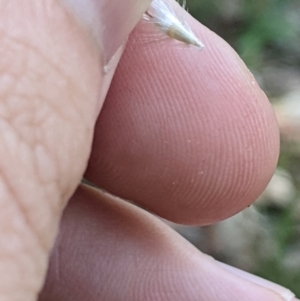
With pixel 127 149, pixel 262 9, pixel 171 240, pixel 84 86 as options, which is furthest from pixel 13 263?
pixel 262 9

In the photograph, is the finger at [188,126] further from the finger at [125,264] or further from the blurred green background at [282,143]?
the blurred green background at [282,143]

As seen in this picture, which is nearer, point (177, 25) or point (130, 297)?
point (177, 25)

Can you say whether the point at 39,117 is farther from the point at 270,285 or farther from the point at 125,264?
the point at 270,285

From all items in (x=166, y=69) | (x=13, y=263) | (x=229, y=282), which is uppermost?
(x=166, y=69)

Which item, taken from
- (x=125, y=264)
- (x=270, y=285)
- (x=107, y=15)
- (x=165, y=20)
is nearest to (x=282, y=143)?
(x=270, y=285)

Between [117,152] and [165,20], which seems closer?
[165,20]

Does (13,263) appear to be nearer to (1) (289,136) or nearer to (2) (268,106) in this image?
(2) (268,106)

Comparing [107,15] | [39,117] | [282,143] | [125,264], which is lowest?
[125,264]

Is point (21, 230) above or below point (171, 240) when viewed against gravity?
above
